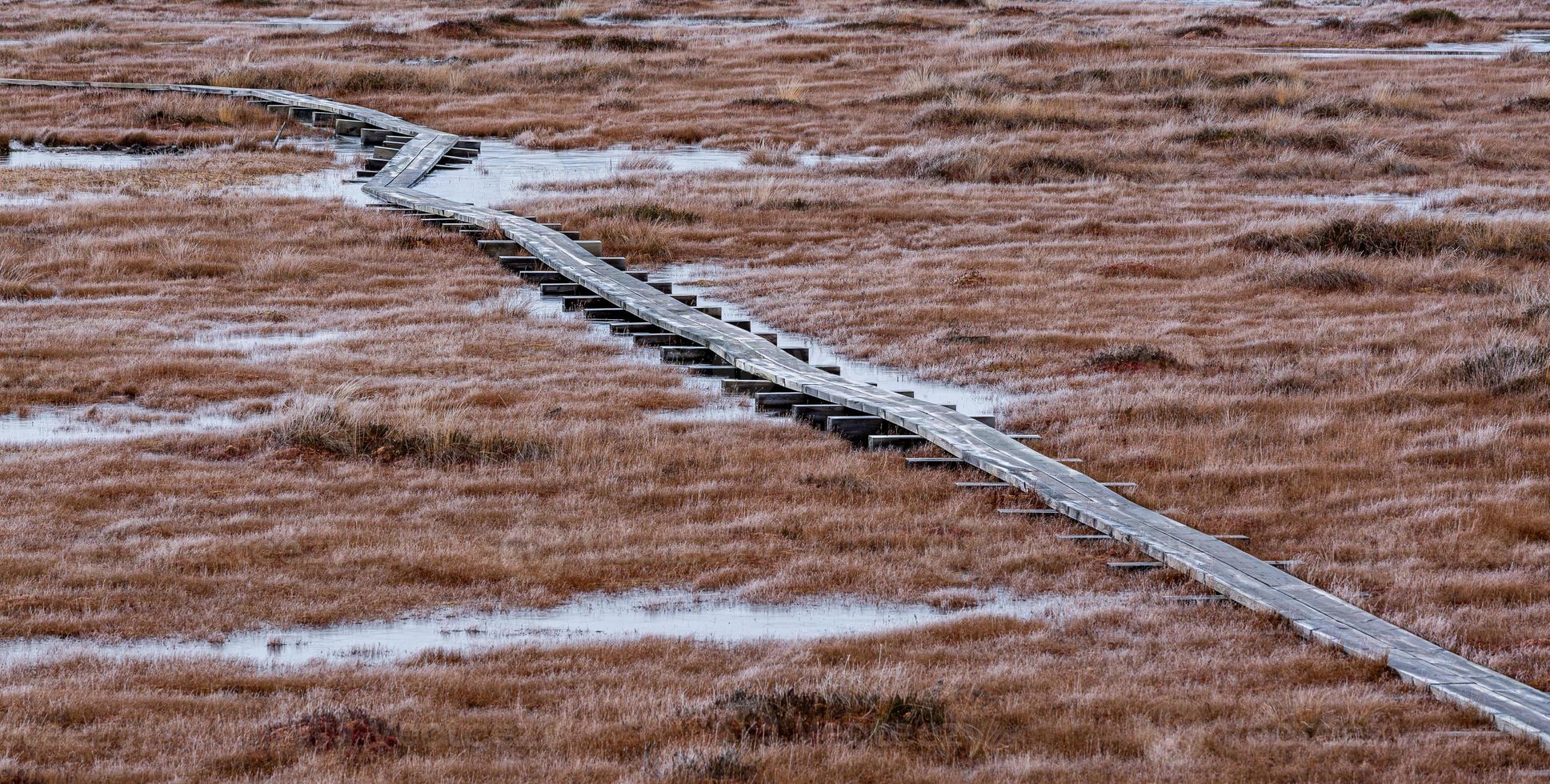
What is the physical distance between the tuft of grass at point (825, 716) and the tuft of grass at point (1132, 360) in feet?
26.0

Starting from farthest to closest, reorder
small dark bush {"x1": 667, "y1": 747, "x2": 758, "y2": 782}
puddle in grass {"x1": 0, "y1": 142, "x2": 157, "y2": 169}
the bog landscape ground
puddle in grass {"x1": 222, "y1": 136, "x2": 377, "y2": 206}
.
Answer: puddle in grass {"x1": 0, "y1": 142, "x2": 157, "y2": 169} → puddle in grass {"x1": 222, "y1": 136, "x2": 377, "y2": 206} → the bog landscape ground → small dark bush {"x1": 667, "y1": 747, "x2": 758, "y2": 782}

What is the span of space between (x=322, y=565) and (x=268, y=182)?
56.5 ft

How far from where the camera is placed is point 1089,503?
410 inches

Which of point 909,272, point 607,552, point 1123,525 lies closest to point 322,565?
point 607,552

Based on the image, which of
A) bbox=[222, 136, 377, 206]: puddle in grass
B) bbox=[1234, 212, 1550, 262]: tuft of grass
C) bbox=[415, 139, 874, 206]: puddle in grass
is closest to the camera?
bbox=[1234, 212, 1550, 262]: tuft of grass

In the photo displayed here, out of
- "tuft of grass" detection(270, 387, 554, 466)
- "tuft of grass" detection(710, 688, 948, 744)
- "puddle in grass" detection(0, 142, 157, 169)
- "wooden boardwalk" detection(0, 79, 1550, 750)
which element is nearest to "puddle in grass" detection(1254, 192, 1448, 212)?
"wooden boardwalk" detection(0, 79, 1550, 750)

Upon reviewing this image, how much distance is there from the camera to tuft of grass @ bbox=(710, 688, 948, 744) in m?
6.90

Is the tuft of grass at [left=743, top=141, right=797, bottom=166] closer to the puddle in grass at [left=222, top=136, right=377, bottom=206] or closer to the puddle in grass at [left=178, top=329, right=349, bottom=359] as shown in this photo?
the puddle in grass at [left=222, top=136, right=377, bottom=206]

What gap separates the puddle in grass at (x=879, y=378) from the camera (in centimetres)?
1362

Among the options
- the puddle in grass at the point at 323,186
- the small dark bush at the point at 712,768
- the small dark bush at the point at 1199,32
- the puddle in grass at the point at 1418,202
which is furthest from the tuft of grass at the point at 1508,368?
the small dark bush at the point at 1199,32

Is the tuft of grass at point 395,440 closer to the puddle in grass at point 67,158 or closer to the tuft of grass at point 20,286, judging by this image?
the tuft of grass at point 20,286

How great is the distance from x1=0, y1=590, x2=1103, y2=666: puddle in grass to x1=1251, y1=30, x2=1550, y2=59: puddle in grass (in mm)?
39342

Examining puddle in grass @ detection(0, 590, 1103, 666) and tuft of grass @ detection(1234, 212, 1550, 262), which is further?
tuft of grass @ detection(1234, 212, 1550, 262)

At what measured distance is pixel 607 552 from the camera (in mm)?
9688
